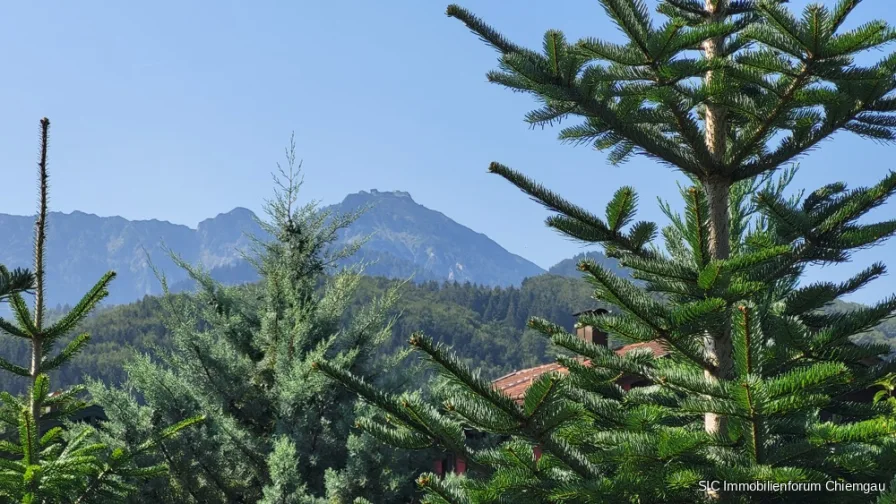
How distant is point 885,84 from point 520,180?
1.77m

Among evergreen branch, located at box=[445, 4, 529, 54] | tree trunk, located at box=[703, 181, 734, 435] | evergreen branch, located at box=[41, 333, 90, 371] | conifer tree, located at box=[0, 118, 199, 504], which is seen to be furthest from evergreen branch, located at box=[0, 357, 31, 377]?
tree trunk, located at box=[703, 181, 734, 435]

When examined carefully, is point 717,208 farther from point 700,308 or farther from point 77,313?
point 77,313

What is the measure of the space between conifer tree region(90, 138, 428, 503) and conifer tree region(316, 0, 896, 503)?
7122 millimetres

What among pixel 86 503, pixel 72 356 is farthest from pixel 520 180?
pixel 86 503

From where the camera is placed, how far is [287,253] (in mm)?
12719

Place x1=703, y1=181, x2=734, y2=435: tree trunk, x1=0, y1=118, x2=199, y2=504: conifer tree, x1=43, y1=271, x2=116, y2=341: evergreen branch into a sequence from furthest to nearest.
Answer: x1=43, y1=271, x2=116, y2=341: evergreen branch → x1=0, y1=118, x2=199, y2=504: conifer tree → x1=703, y1=181, x2=734, y2=435: tree trunk

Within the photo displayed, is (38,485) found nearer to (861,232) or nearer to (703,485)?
(703,485)

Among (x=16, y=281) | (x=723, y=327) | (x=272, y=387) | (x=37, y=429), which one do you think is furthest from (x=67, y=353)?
(x=272, y=387)

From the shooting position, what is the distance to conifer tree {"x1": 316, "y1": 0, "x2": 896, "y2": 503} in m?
3.16

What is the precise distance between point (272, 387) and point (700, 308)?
929 cm

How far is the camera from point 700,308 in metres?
3.29

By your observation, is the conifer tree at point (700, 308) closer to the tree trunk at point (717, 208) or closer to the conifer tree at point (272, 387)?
the tree trunk at point (717, 208)

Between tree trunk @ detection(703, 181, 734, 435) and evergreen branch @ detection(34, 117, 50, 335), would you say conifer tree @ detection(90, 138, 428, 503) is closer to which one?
evergreen branch @ detection(34, 117, 50, 335)

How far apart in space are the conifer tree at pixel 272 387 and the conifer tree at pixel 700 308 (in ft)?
23.4
